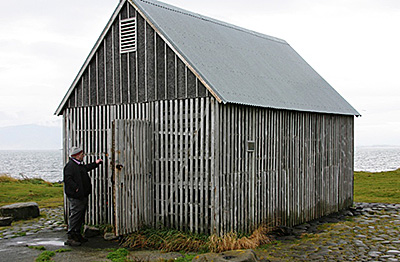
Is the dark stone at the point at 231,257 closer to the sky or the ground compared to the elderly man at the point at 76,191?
closer to the ground

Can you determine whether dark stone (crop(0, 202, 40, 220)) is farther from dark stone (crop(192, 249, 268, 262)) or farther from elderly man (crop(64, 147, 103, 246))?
dark stone (crop(192, 249, 268, 262))

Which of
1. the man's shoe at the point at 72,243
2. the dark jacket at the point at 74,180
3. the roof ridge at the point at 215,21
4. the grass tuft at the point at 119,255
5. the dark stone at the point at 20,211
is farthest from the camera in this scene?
the dark stone at the point at 20,211

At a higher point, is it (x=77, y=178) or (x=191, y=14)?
(x=191, y=14)

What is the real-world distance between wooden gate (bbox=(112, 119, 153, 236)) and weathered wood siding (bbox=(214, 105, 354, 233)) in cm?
228

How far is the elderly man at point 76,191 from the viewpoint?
12.9 metres

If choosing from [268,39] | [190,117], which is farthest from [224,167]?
[268,39]

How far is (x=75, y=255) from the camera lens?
38.5 ft

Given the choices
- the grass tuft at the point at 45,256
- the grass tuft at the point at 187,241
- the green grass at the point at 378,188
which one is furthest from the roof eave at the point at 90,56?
the green grass at the point at 378,188

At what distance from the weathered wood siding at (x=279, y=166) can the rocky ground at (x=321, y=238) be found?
726 mm

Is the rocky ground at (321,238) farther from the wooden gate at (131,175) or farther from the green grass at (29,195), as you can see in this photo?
the green grass at (29,195)

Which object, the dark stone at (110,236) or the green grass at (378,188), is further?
the green grass at (378,188)

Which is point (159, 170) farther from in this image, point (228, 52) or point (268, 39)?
point (268, 39)

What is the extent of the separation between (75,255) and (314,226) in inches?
303

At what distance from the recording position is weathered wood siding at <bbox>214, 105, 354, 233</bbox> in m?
12.5
